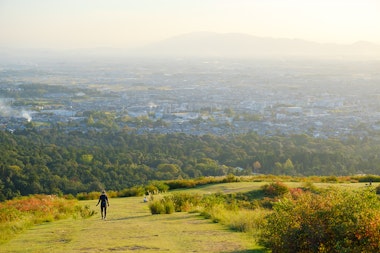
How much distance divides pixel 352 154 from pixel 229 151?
35.2ft

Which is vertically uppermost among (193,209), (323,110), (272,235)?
(272,235)

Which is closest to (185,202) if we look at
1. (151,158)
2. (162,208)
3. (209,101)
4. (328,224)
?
(162,208)

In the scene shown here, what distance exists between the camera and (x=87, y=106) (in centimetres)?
7938

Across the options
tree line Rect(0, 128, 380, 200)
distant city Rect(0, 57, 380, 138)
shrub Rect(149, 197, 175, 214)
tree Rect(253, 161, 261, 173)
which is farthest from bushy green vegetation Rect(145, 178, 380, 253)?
distant city Rect(0, 57, 380, 138)

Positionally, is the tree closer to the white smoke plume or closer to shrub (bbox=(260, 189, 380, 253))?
shrub (bbox=(260, 189, 380, 253))

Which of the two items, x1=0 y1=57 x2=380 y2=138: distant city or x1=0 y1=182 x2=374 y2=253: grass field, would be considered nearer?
x1=0 y1=182 x2=374 y2=253: grass field

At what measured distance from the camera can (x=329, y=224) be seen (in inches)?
257

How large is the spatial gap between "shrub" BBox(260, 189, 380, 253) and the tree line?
69.0 feet

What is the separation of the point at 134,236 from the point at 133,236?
0.7 inches

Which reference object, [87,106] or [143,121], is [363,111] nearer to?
[143,121]

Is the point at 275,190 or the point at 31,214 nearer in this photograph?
the point at 31,214

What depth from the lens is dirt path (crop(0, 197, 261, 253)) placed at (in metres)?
8.06

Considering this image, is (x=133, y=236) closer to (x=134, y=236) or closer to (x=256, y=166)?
(x=134, y=236)

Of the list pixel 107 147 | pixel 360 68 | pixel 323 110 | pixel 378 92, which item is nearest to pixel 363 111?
pixel 323 110
